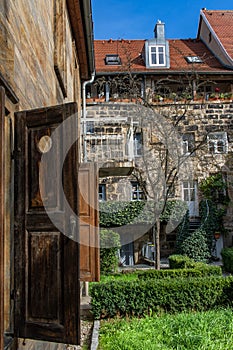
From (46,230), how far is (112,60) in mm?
18809

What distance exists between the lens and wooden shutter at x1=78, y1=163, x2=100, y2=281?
269 inches

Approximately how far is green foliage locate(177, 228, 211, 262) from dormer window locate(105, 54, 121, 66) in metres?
8.58

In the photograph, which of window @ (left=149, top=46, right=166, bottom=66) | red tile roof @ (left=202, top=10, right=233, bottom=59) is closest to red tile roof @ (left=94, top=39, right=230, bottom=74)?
window @ (left=149, top=46, right=166, bottom=66)

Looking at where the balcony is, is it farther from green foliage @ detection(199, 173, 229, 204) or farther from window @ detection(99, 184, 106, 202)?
green foliage @ detection(199, 173, 229, 204)

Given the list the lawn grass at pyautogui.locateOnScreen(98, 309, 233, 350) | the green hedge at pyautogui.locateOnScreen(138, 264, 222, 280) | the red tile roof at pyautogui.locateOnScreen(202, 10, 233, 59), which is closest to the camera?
the lawn grass at pyautogui.locateOnScreen(98, 309, 233, 350)

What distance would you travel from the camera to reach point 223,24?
2408cm

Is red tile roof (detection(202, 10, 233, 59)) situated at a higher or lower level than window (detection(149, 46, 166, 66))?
higher

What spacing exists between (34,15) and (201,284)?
5.88m

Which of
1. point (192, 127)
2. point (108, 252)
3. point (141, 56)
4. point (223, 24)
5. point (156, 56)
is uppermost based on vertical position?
point (223, 24)

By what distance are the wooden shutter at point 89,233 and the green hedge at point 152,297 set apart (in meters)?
1.43

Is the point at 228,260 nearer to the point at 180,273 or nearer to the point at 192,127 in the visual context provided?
the point at 180,273

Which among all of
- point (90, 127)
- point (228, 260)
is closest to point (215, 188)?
point (228, 260)

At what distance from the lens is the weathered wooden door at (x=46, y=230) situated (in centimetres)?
294

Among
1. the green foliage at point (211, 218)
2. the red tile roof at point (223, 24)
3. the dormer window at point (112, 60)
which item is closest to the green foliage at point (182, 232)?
the green foliage at point (211, 218)
